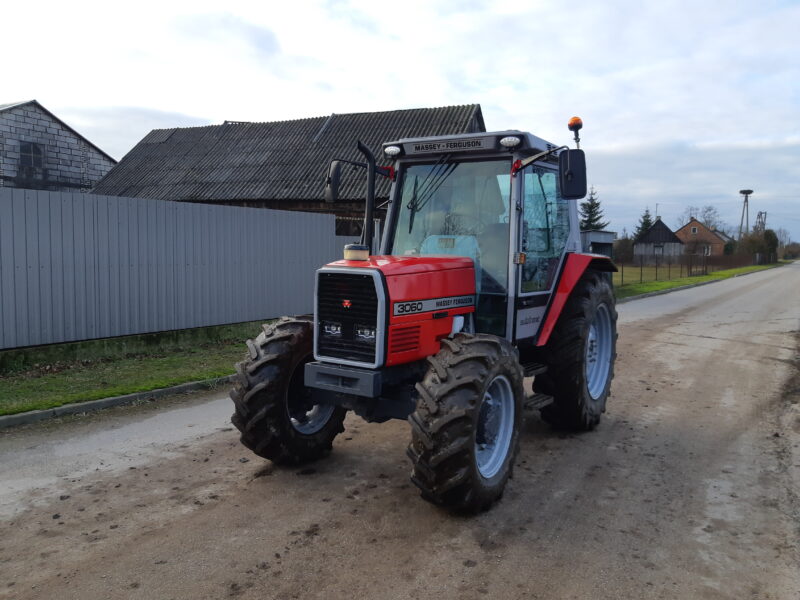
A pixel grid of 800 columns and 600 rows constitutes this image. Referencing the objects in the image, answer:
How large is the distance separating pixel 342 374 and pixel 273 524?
109 centimetres

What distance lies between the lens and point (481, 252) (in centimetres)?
557

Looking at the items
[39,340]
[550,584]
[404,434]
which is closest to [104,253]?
[39,340]

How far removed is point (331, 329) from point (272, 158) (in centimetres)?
1938

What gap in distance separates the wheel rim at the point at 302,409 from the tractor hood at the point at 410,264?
3.26ft

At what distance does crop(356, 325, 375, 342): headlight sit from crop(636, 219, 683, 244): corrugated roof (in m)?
77.9

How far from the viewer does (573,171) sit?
16.3ft

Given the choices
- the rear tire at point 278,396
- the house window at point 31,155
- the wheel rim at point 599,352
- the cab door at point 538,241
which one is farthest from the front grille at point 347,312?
the house window at point 31,155

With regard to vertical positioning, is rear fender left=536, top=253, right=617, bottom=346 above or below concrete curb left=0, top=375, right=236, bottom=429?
above

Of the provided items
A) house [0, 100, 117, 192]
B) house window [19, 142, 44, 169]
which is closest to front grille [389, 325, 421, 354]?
house [0, 100, 117, 192]

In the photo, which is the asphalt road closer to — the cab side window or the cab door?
the cab door

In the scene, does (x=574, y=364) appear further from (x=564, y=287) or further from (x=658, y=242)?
(x=658, y=242)

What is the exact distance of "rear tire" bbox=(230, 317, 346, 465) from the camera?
5.02 metres

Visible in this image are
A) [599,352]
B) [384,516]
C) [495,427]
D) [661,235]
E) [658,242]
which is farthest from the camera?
[661,235]

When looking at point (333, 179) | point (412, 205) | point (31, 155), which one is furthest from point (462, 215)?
point (31, 155)
